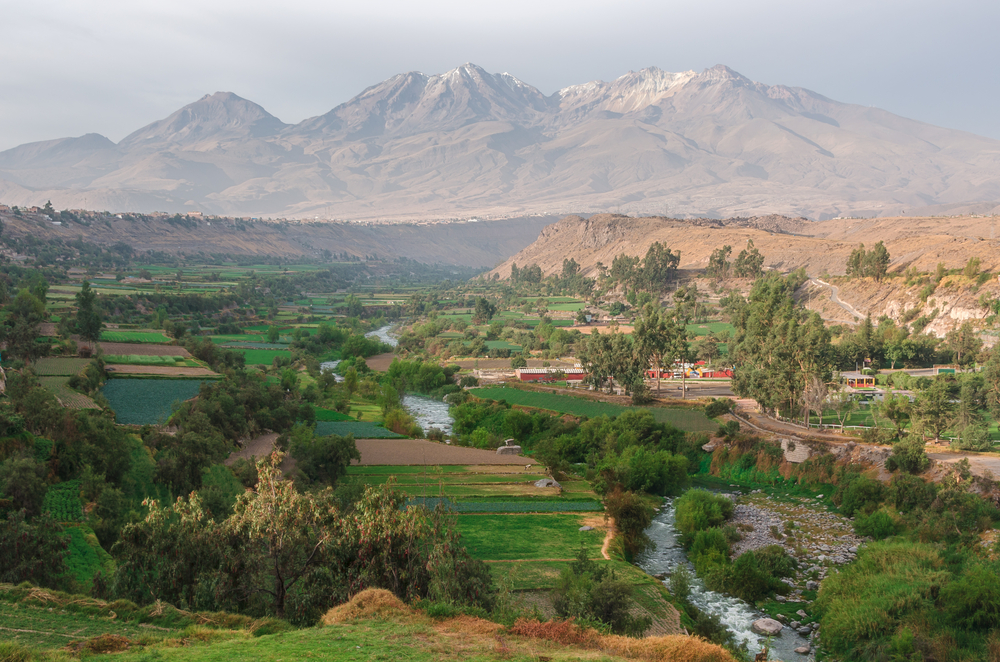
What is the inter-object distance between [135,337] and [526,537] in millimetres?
47539

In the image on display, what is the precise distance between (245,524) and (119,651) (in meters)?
4.81

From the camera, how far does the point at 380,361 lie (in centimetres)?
8619

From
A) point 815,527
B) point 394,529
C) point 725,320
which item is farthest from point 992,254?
point 394,529

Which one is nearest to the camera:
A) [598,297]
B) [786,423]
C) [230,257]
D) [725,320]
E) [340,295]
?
[786,423]

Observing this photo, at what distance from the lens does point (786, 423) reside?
160 ft

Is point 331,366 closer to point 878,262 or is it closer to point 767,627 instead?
point 767,627

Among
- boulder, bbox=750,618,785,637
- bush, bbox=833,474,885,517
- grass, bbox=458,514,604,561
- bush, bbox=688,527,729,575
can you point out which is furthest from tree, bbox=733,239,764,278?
boulder, bbox=750,618,785,637

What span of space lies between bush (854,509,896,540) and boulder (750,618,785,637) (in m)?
9.85

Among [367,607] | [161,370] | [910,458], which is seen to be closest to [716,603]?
[367,607]

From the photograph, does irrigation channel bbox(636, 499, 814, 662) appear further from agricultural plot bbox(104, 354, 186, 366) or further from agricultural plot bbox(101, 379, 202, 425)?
agricultural plot bbox(104, 354, 186, 366)

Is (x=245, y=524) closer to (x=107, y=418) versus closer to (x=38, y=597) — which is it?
(x=38, y=597)

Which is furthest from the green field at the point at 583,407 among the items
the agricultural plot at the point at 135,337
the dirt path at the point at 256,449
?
the agricultural plot at the point at 135,337

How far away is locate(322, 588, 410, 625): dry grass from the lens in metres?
18.4

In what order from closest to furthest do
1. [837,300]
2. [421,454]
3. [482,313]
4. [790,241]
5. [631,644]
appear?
[631,644] < [421,454] < [837,300] < [482,313] < [790,241]
